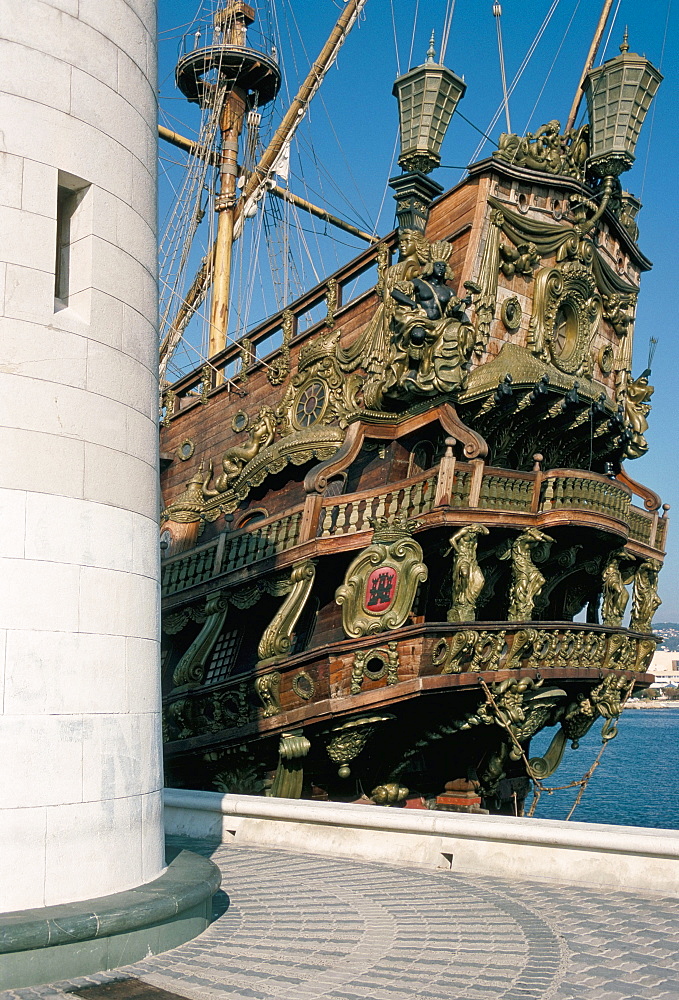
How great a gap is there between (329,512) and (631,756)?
4400 cm

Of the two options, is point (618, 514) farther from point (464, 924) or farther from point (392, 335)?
point (464, 924)

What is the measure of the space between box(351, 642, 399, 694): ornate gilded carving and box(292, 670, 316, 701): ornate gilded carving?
2.05 ft

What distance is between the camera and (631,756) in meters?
54.3

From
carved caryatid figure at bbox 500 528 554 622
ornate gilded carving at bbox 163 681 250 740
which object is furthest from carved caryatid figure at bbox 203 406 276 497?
carved caryatid figure at bbox 500 528 554 622

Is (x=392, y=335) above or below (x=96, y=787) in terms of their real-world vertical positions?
above

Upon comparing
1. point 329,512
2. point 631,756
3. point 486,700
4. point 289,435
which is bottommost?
point 631,756

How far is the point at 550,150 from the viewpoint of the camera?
15867 mm

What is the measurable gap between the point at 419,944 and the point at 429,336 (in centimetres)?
986

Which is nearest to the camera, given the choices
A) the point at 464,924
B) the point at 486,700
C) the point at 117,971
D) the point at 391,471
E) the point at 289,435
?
the point at 117,971

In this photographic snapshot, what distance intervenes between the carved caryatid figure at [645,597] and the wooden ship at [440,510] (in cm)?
4

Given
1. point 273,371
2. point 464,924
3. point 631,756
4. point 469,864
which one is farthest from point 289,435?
point 631,756

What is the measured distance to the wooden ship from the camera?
1370cm

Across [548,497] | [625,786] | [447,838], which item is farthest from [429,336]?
[625,786]

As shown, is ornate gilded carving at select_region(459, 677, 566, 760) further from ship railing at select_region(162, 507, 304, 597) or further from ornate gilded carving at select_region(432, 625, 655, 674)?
ship railing at select_region(162, 507, 304, 597)
